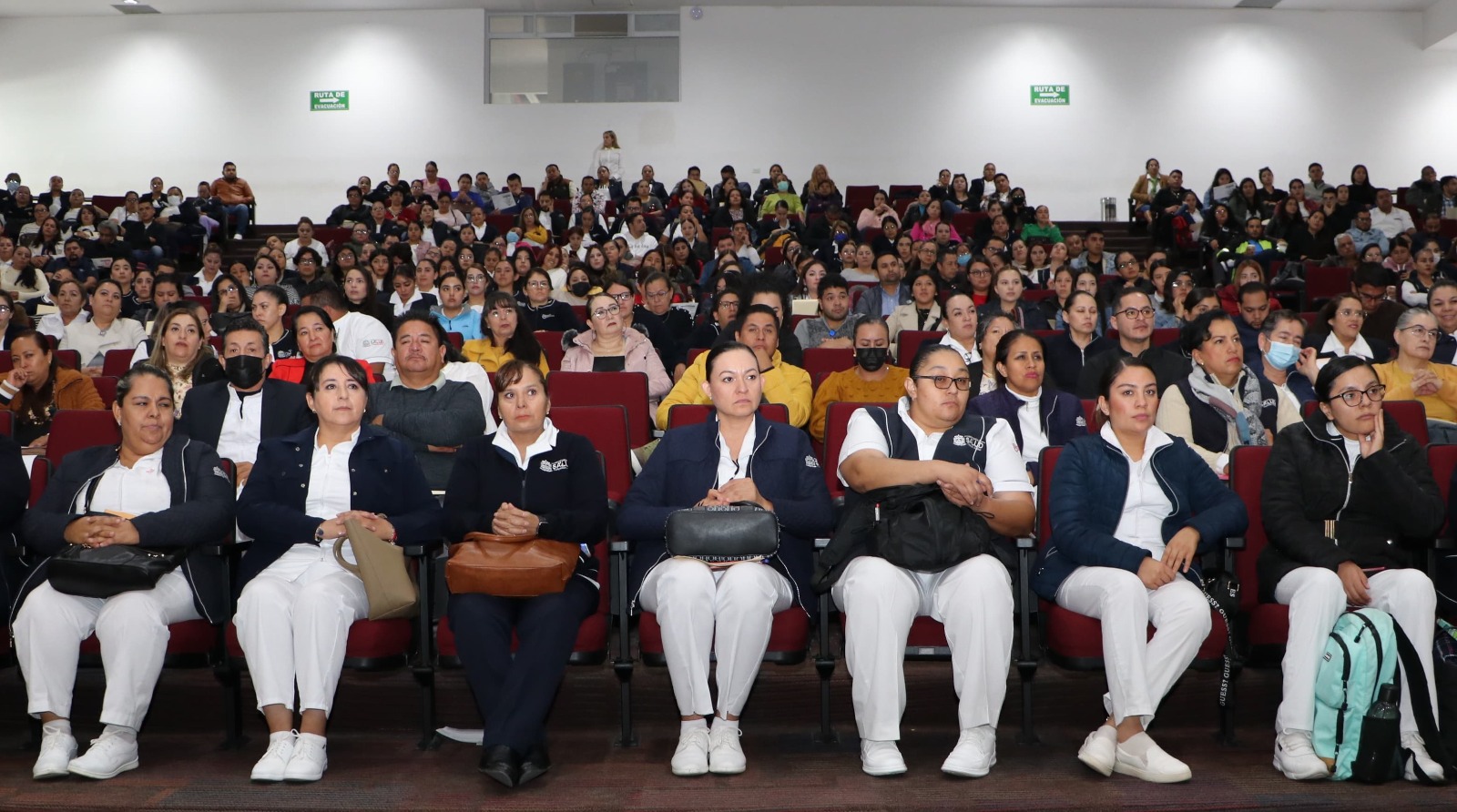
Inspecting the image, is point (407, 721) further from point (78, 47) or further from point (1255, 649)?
point (78, 47)

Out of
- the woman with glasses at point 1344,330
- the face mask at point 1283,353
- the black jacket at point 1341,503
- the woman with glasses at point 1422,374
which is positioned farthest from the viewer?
the woman with glasses at point 1344,330

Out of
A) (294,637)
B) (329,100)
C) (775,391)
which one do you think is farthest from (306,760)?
(329,100)

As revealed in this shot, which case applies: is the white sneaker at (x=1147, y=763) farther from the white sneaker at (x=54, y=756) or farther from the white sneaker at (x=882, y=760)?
the white sneaker at (x=54, y=756)

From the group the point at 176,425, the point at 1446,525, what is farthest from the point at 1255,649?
the point at 176,425

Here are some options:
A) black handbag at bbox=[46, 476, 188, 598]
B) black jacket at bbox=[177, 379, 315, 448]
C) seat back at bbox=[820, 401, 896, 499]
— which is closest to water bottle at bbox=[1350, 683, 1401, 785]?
seat back at bbox=[820, 401, 896, 499]

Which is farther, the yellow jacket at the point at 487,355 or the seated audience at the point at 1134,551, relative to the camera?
the yellow jacket at the point at 487,355

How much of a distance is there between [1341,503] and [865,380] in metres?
1.89

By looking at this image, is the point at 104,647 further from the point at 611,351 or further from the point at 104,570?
the point at 611,351

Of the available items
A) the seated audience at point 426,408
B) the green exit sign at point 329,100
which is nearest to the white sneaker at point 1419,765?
the seated audience at point 426,408

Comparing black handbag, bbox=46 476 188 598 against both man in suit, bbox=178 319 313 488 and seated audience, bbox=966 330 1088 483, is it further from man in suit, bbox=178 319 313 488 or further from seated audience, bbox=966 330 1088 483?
seated audience, bbox=966 330 1088 483

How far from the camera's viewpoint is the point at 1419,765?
111 inches

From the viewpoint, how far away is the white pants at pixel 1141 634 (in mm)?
2844

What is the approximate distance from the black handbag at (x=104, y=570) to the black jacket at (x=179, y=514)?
8 cm

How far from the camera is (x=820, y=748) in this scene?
10.3 ft
